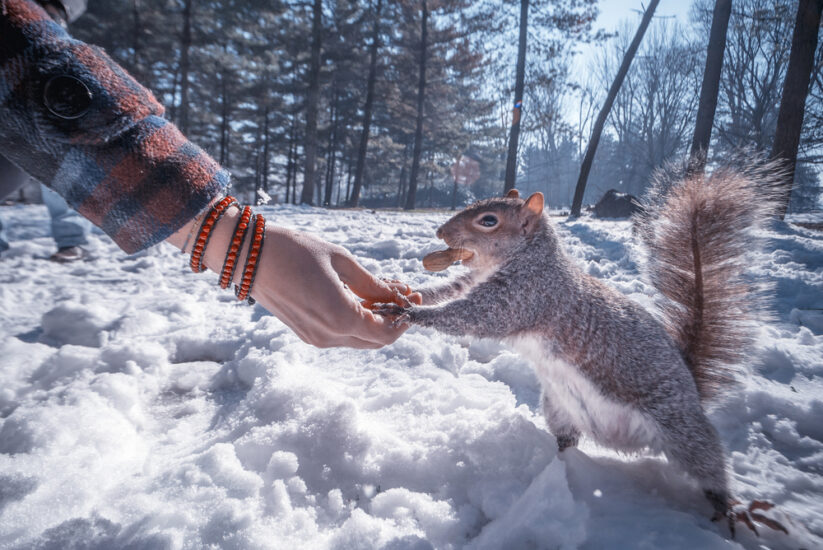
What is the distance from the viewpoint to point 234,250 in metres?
0.91

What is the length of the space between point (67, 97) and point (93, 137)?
0.08 m

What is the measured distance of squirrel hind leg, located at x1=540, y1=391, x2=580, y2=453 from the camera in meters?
1.24

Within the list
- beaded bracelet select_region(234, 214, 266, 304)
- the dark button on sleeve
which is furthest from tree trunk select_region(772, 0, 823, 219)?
the dark button on sleeve

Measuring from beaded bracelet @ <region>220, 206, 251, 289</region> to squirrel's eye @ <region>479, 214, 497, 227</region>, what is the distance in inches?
36.7

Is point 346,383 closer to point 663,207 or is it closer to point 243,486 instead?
point 243,486

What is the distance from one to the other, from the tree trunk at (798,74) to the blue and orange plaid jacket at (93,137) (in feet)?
Result: 23.8

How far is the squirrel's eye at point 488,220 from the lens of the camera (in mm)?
1500

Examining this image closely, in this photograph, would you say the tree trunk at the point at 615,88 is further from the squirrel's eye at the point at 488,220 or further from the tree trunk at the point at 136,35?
the tree trunk at the point at 136,35

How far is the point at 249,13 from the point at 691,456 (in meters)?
12.5

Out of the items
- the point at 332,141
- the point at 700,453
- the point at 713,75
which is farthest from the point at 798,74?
the point at 332,141

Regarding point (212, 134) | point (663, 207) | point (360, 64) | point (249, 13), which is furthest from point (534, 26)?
point (212, 134)

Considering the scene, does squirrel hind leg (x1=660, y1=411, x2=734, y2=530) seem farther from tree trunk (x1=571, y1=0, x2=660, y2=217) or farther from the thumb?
tree trunk (x1=571, y1=0, x2=660, y2=217)

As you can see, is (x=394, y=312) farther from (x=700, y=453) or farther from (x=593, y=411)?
(x=700, y=453)

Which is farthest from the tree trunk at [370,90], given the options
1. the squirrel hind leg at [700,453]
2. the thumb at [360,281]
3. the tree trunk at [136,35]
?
the squirrel hind leg at [700,453]
